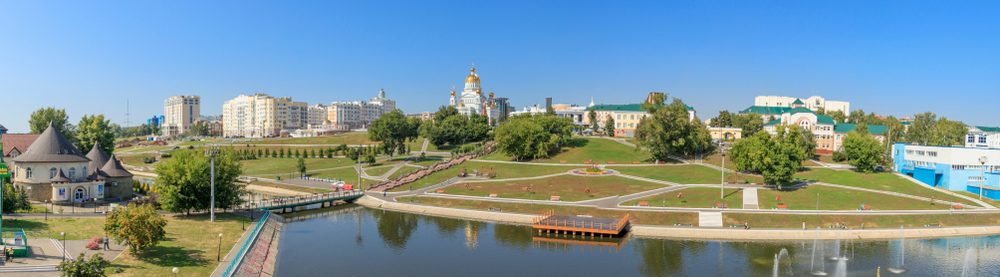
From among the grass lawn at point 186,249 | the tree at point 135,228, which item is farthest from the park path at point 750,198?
the tree at point 135,228

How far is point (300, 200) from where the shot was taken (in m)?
58.8

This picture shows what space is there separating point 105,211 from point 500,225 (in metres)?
34.7

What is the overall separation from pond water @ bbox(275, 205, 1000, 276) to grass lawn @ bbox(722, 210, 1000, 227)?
3.04 metres

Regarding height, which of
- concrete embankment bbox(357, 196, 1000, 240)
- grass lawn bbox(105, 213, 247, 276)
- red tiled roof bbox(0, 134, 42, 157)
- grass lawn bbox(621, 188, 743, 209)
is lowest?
concrete embankment bbox(357, 196, 1000, 240)

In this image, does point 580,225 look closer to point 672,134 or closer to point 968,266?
point 968,266

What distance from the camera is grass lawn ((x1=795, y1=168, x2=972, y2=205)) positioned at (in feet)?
188

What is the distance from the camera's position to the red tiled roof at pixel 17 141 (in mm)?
60237

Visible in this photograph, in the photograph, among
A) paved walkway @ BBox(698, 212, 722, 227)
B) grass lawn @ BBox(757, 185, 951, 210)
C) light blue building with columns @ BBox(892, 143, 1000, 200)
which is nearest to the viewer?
paved walkway @ BBox(698, 212, 722, 227)

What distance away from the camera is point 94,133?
8162cm

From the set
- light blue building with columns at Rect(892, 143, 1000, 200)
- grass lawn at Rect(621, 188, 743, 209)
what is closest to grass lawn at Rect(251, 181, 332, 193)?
grass lawn at Rect(621, 188, 743, 209)

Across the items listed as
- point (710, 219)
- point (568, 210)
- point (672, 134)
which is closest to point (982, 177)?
point (710, 219)

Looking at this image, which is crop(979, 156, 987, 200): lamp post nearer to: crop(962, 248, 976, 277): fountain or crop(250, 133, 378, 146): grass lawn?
crop(962, 248, 976, 277): fountain

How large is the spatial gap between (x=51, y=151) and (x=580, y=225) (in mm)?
52746

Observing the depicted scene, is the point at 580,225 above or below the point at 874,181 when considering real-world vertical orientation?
below
